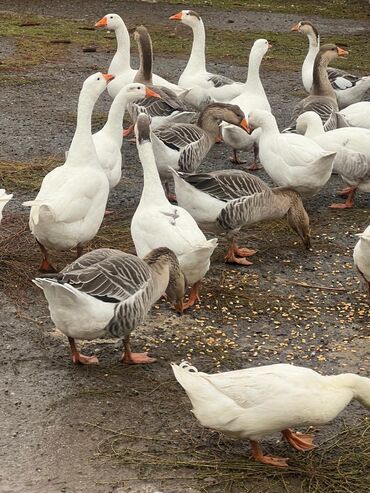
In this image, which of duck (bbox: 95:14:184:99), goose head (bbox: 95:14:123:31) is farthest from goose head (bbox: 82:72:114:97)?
goose head (bbox: 95:14:123:31)

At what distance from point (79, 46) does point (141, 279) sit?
10.8m

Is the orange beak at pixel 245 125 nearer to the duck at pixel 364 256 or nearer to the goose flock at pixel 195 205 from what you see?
the goose flock at pixel 195 205

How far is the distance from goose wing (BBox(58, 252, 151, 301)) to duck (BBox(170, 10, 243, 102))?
5.76 metres

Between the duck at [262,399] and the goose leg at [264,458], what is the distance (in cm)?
13

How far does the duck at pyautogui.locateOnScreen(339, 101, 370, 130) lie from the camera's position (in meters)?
10.1

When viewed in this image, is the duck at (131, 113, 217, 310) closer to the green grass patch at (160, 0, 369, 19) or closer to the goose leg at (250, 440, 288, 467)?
the goose leg at (250, 440, 288, 467)

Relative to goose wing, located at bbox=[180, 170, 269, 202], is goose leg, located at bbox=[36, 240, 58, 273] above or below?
below

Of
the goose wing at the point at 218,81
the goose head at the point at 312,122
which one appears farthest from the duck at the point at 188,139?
the goose wing at the point at 218,81

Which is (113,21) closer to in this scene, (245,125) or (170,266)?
(245,125)

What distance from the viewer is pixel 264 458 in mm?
4840

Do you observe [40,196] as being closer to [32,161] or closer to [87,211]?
[87,211]

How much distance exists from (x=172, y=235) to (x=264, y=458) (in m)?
2.16

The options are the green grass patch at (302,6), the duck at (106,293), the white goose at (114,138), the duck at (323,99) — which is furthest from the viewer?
the green grass patch at (302,6)

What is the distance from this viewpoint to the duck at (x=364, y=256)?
654 cm
